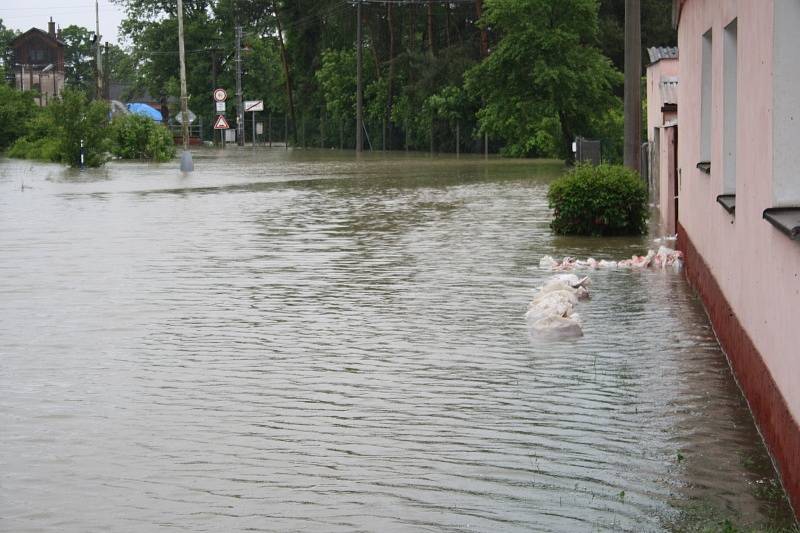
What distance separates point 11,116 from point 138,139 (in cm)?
1867

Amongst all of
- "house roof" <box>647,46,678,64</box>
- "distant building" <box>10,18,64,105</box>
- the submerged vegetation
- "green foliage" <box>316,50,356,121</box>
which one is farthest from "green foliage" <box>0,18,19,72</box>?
"house roof" <box>647,46,678,64</box>

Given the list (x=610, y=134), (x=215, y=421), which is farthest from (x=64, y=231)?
(x=610, y=134)

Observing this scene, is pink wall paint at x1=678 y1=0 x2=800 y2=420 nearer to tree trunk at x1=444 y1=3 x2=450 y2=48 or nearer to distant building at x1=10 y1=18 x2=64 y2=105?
tree trunk at x1=444 y1=3 x2=450 y2=48

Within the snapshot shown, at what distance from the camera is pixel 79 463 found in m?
6.96

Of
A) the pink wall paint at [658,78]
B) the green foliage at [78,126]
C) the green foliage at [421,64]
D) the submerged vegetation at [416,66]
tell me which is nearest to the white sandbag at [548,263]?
the pink wall paint at [658,78]

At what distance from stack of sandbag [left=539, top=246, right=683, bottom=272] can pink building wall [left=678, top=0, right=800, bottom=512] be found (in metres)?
2.99

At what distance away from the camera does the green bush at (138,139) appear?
184 ft

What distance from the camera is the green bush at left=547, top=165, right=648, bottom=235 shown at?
18562 millimetres

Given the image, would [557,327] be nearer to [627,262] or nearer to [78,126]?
[627,262]

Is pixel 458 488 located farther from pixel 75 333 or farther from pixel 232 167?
pixel 232 167

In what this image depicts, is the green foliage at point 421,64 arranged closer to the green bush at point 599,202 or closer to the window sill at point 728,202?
the green bush at point 599,202

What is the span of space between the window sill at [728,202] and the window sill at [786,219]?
2361mm

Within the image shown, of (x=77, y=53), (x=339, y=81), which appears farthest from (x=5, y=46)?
(x=339, y=81)

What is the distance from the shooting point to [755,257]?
25.5 feet
